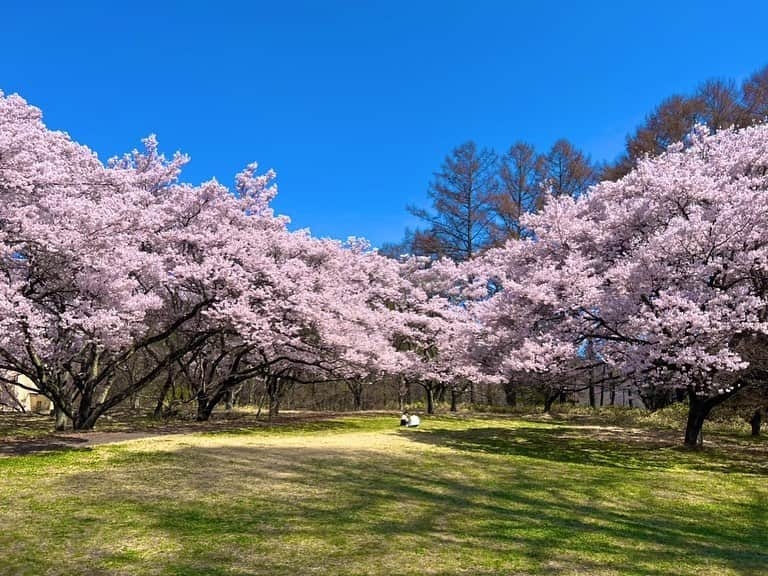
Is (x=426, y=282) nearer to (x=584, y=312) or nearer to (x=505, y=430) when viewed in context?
(x=505, y=430)

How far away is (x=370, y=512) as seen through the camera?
23.9 feet

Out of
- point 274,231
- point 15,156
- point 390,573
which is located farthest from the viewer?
point 274,231

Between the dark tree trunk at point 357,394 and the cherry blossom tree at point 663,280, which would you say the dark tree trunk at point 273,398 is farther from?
the cherry blossom tree at point 663,280

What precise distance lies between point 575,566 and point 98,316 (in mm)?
12130

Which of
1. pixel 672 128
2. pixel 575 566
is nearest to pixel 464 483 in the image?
pixel 575 566

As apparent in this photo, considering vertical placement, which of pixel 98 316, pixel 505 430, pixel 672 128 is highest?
pixel 672 128

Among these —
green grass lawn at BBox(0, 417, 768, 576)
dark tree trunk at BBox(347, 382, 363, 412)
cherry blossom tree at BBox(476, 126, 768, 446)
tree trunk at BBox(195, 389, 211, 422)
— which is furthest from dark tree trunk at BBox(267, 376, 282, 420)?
cherry blossom tree at BBox(476, 126, 768, 446)

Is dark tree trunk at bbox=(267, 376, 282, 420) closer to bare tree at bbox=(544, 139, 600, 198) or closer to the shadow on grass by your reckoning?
the shadow on grass

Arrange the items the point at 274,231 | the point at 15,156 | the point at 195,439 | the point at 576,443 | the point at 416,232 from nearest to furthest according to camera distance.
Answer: the point at 15,156, the point at 195,439, the point at 576,443, the point at 274,231, the point at 416,232

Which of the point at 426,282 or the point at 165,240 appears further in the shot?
the point at 426,282

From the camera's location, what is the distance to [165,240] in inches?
696

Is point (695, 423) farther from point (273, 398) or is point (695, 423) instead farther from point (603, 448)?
point (273, 398)

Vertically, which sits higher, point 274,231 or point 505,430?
point 274,231

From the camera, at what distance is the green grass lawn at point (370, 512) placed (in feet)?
17.4
